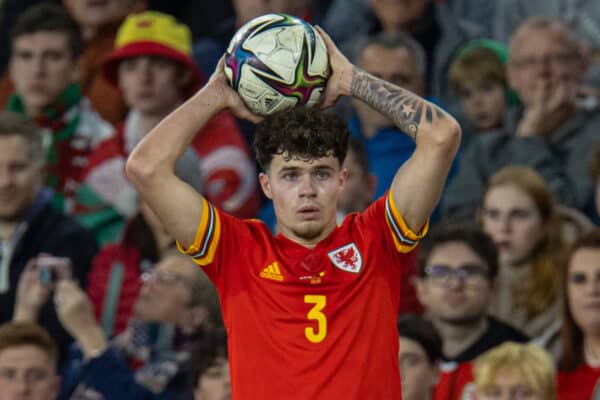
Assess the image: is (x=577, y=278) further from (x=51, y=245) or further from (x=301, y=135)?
(x=51, y=245)

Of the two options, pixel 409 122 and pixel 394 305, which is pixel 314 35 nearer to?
pixel 409 122

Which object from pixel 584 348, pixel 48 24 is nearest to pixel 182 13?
pixel 48 24

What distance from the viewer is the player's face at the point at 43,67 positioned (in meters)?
11.3

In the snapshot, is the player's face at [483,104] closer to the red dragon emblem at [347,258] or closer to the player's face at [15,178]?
the player's face at [15,178]

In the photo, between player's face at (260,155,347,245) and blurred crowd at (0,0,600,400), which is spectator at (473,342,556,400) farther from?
player's face at (260,155,347,245)

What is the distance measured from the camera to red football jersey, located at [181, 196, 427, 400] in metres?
Answer: 6.39

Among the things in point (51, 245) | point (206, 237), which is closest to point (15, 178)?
point (51, 245)

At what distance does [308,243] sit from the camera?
667 cm

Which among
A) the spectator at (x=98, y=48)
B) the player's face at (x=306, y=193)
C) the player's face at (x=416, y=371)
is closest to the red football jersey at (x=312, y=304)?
the player's face at (x=306, y=193)

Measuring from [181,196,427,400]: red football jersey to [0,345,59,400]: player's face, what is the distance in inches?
98.2

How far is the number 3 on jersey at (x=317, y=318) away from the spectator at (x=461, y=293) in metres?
2.44

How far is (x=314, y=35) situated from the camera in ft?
22.2

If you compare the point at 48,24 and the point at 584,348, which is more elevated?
the point at 48,24

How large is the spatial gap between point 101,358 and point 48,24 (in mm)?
3308
